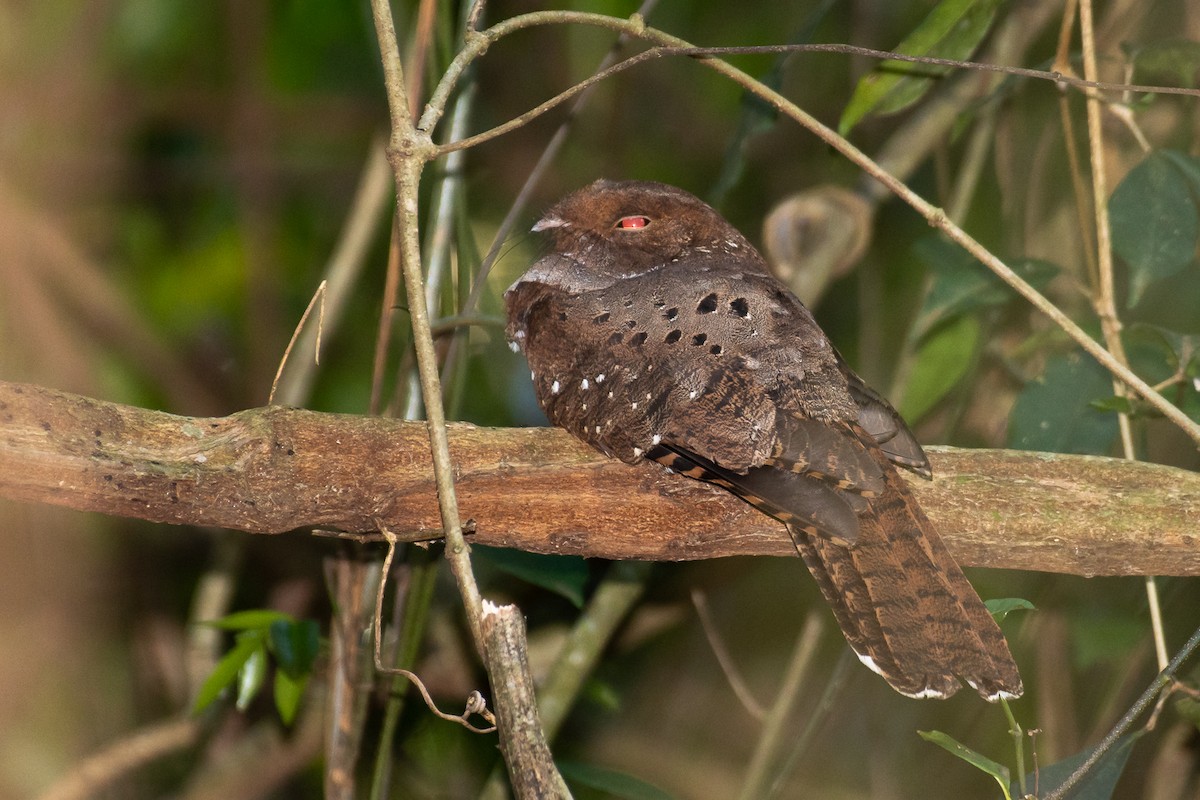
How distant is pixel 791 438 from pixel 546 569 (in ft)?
2.46

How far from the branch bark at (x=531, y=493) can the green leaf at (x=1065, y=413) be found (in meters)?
0.42

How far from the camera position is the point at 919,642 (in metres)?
2.13

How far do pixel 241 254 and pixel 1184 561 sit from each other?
3218 mm

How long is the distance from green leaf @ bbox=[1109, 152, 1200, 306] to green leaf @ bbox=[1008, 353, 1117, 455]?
0.22 meters

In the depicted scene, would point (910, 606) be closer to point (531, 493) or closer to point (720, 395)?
point (720, 395)

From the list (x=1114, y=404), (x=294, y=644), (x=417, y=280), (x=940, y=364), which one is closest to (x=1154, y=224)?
(x=1114, y=404)

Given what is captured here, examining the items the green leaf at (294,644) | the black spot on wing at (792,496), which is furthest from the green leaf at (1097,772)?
the green leaf at (294,644)

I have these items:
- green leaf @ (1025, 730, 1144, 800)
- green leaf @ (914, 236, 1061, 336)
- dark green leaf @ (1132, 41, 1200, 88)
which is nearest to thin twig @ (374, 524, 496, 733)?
green leaf @ (1025, 730, 1144, 800)

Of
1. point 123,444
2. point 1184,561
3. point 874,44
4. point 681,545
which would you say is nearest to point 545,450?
point 681,545

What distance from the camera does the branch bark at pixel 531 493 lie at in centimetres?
184

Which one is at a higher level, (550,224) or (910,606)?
(550,224)

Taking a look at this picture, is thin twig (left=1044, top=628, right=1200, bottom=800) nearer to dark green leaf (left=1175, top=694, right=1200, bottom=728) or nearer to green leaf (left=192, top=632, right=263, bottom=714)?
dark green leaf (left=1175, top=694, right=1200, bottom=728)

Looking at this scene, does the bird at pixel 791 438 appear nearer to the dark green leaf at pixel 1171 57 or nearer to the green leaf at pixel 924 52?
the green leaf at pixel 924 52

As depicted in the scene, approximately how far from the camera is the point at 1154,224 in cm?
257
